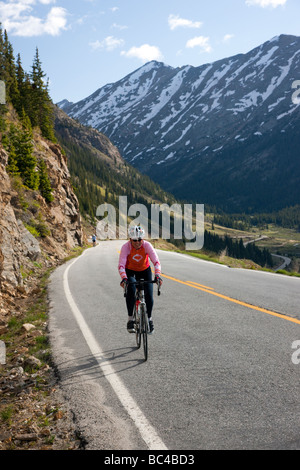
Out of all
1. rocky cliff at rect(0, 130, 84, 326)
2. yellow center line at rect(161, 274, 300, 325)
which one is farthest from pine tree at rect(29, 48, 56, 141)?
yellow center line at rect(161, 274, 300, 325)

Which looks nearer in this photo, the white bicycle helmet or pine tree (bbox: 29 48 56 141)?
the white bicycle helmet

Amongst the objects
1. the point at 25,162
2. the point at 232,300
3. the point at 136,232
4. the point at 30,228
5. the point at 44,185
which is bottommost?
the point at 232,300

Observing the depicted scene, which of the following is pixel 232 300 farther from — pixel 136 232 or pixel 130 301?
pixel 136 232

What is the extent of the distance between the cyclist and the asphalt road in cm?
76

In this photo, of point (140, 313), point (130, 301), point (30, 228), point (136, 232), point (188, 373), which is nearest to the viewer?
point (188, 373)

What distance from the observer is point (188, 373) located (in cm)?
507

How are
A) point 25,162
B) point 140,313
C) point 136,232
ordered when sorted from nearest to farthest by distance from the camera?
point 140,313
point 136,232
point 25,162

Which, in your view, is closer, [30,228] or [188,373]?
[188,373]

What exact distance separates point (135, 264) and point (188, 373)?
254cm

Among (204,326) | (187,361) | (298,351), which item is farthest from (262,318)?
(187,361)

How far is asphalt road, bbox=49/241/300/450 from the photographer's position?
362cm

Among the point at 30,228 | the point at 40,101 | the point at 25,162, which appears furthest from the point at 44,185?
the point at 40,101

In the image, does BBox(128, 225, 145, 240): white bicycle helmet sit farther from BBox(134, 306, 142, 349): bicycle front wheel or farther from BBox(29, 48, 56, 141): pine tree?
BBox(29, 48, 56, 141): pine tree
